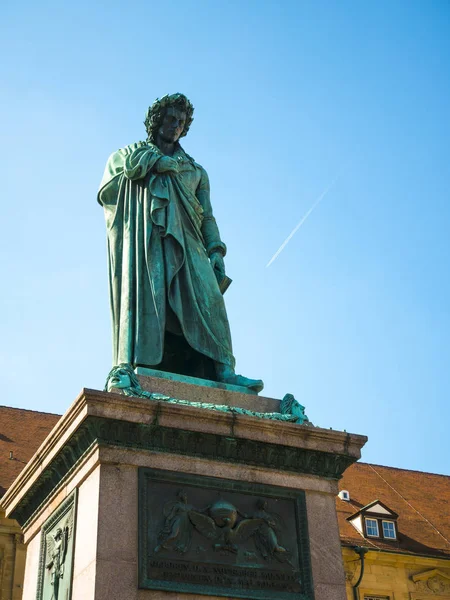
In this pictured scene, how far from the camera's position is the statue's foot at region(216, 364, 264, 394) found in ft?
29.6

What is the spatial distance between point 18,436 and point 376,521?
11938 millimetres

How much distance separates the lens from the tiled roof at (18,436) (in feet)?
89.9

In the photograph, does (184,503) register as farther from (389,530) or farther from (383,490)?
(383,490)

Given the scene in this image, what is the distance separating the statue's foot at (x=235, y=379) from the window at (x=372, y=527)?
22890 mm

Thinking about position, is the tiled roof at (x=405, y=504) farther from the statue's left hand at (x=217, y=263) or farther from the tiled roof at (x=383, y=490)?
the statue's left hand at (x=217, y=263)

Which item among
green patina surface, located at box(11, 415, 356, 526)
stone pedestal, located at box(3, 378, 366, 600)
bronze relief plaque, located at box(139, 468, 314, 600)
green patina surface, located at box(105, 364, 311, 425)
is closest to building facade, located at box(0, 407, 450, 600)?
green patina surface, located at box(11, 415, 356, 526)

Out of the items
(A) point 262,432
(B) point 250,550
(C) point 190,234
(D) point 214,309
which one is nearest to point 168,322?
(D) point 214,309

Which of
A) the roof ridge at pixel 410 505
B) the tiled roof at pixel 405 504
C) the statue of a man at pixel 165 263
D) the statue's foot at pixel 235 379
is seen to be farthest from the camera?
the roof ridge at pixel 410 505

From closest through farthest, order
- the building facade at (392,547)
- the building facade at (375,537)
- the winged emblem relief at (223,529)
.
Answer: the winged emblem relief at (223,529) → the building facade at (375,537) → the building facade at (392,547)

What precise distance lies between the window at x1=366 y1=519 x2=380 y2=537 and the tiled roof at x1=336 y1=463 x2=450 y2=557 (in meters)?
0.20

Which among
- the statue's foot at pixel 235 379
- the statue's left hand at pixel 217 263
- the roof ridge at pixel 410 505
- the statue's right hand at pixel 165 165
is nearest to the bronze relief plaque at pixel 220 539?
the statue's foot at pixel 235 379

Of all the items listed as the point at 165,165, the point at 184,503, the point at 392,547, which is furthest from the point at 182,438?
the point at 392,547

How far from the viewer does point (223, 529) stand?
7566 millimetres

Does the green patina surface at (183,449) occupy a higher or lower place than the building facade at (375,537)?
lower
